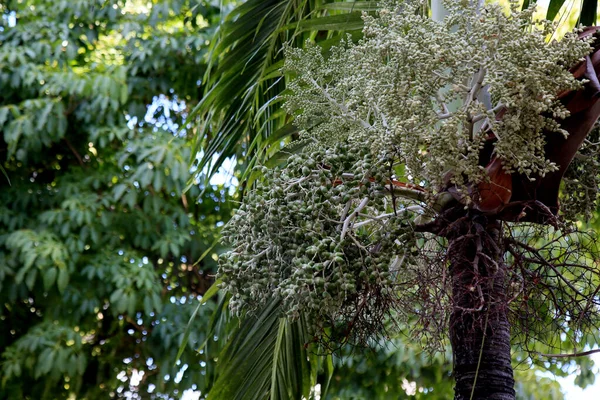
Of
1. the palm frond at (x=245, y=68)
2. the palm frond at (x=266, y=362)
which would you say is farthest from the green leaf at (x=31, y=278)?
the palm frond at (x=266, y=362)

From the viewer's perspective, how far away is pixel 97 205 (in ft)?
13.1

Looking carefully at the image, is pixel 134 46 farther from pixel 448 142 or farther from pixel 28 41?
pixel 448 142

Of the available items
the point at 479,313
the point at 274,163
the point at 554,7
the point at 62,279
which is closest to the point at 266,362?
the point at 274,163

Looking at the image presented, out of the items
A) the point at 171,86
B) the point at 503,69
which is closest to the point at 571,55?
the point at 503,69

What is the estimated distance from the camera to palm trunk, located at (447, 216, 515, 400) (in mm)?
1293

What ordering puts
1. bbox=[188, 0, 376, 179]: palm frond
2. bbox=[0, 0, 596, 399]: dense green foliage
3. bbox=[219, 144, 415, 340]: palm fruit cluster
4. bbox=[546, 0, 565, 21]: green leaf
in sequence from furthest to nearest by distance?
bbox=[0, 0, 596, 399]: dense green foliage < bbox=[188, 0, 376, 179]: palm frond < bbox=[546, 0, 565, 21]: green leaf < bbox=[219, 144, 415, 340]: palm fruit cluster

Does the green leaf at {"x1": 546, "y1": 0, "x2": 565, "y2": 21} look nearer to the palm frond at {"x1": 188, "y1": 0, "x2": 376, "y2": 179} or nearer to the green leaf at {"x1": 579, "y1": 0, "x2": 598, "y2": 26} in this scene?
the green leaf at {"x1": 579, "y1": 0, "x2": 598, "y2": 26}

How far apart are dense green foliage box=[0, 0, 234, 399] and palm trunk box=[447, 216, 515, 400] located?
2.46 metres

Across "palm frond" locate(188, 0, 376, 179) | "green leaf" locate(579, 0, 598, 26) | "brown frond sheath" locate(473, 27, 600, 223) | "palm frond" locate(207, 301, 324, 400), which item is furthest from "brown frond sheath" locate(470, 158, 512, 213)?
"palm frond" locate(188, 0, 376, 179)

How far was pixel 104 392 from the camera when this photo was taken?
14.0 feet

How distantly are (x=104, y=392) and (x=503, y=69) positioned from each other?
3579 millimetres

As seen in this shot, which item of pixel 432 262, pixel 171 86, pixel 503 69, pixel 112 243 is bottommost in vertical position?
pixel 432 262

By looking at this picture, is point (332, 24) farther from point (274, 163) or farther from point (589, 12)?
point (589, 12)

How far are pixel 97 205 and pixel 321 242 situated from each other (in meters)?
2.95
